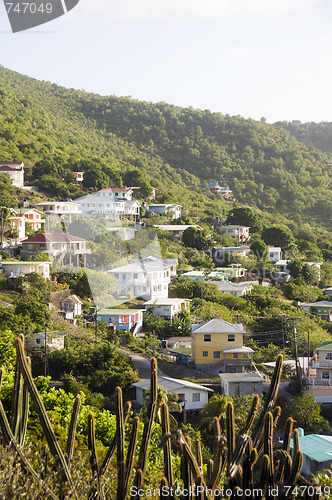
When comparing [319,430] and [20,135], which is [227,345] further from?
[20,135]

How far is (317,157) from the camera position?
85.1 metres

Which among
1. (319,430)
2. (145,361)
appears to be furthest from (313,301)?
(319,430)

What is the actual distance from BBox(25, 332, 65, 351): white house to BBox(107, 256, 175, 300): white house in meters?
8.59

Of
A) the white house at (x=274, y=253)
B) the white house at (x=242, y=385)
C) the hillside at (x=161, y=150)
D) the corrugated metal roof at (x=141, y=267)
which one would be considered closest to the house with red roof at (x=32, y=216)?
the corrugated metal roof at (x=141, y=267)

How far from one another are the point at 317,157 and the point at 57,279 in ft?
211

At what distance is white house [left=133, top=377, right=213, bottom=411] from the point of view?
17469 millimetres

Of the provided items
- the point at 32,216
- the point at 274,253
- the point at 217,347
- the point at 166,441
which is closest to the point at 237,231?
the point at 274,253

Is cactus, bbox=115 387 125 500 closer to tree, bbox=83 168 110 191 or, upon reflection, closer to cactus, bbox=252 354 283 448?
cactus, bbox=252 354 283 448

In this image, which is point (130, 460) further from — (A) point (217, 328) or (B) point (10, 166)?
(B) point (10, 166)

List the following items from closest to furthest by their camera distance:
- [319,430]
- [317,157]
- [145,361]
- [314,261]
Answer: [319,430], [145,361], [314,261], [317,157]

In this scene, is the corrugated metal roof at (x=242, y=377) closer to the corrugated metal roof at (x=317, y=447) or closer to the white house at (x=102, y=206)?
the corrugated metal roof at (x=317, y=447)

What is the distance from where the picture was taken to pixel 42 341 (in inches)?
797

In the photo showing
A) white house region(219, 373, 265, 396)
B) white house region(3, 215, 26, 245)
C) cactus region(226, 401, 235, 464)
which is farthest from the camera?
white house region(3, 215, 26, 245)

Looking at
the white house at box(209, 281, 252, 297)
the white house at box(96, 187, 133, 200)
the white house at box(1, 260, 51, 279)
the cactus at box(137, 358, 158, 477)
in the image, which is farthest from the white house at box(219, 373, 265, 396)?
the white house at box(96, 187, 133, 200)
